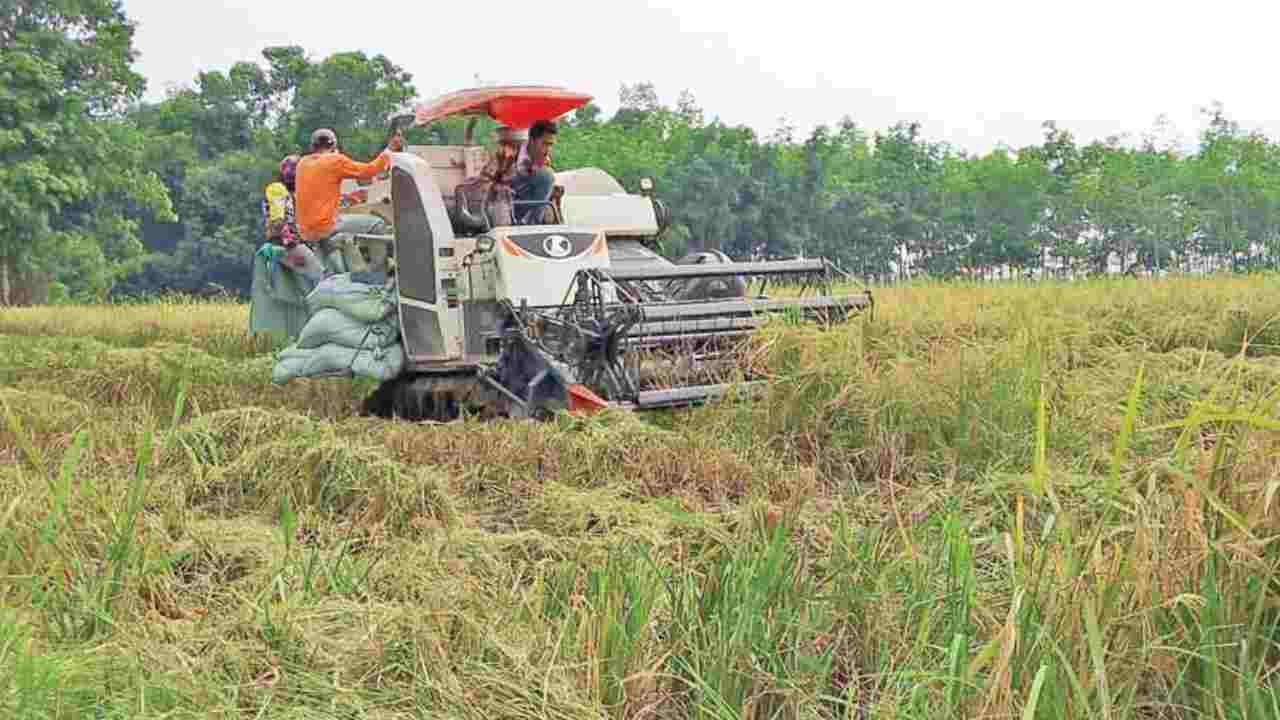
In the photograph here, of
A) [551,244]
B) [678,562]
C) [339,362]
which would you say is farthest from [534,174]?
[678,562]

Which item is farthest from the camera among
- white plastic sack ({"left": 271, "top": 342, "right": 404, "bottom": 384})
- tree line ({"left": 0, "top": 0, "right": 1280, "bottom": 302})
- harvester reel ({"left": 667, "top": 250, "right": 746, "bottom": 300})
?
tree line ({"left": 0, "top": 0, "right": 1280, "bottom": 302})

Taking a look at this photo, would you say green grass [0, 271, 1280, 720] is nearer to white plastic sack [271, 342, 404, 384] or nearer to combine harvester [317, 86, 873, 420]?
combine harvester [317, 86, 873, 420]

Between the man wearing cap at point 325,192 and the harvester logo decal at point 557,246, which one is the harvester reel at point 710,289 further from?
the man wearing cap at point 325,192

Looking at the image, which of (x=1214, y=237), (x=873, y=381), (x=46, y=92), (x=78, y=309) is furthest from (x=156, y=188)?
(x=1214, y=237)

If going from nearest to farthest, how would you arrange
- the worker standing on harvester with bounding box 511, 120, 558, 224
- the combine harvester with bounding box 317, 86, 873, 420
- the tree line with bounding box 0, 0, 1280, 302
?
the combine harvester with bounding box 317, 86, 873, 420, the worker standing on harvester with bounding box 511, 120, 558, 224, the tree line with bounding box 0, 0, 1280, 302

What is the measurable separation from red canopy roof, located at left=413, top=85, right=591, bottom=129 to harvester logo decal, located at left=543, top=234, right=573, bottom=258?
1.25 m

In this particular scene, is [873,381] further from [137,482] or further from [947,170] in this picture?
[947,170]

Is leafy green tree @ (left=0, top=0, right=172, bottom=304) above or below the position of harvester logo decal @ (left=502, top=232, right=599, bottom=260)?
above

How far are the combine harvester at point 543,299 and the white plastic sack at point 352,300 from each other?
0.16 m

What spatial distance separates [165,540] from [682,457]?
8.27ft

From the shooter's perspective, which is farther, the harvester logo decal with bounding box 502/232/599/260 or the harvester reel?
the harvester reel

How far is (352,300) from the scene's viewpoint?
9.02 meters

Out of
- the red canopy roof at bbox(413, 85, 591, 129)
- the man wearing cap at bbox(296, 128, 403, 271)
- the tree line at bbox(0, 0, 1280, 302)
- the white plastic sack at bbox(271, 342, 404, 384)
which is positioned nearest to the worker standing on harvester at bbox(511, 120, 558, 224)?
the red canopy roof at bbox(413, 85, 591, 129)

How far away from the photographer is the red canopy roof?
9359mm
